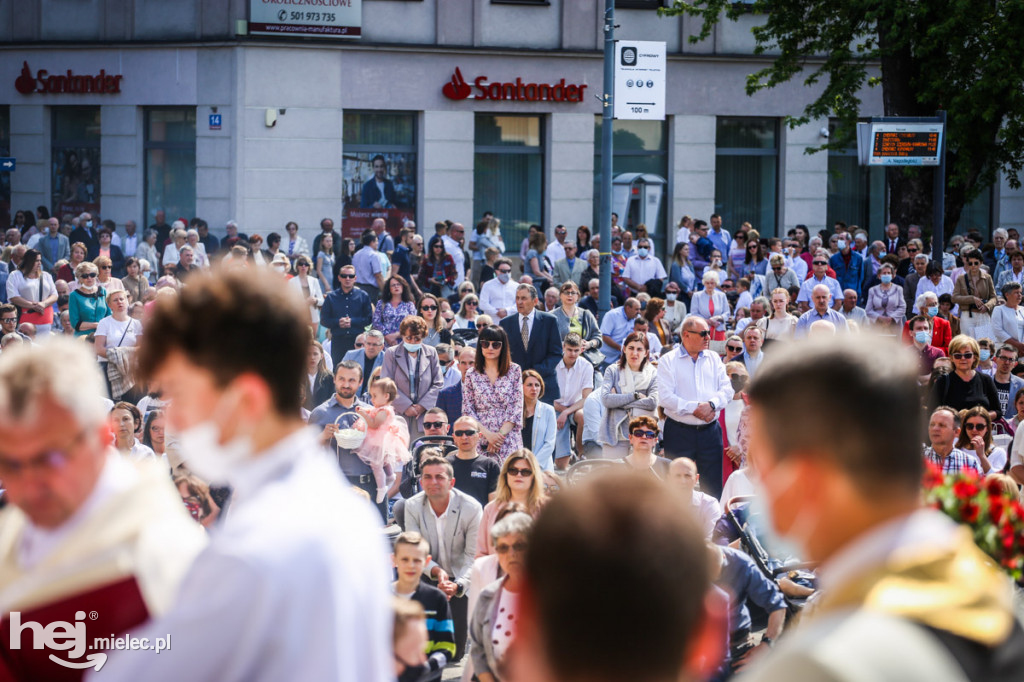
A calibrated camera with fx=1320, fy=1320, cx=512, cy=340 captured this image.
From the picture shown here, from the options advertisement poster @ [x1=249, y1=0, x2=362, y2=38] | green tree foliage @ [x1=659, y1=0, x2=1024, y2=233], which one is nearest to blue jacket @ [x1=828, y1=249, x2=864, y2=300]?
green tree foliage @ [x1=659, y1=0, x2=1024, y2=233]

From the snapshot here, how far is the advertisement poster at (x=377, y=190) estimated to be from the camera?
25.5 meters

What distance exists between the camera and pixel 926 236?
22.6m

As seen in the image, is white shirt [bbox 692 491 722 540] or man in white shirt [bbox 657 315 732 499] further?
man in white shirt [bbox 657 315 732 499]

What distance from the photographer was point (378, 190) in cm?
2559

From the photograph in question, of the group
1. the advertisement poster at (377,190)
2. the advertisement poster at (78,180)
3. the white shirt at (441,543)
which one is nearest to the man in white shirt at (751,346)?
the white shirt at (441,543)

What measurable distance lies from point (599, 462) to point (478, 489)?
944mm

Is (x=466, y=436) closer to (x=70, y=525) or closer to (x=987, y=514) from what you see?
(x=987, y=514)

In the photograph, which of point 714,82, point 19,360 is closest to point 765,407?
point 19,360

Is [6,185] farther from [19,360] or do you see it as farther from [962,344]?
[19,360]

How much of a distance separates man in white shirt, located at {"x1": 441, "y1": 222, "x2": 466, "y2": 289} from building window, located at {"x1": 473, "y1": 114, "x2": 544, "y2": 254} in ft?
15.2

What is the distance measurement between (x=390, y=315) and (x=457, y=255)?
617cm

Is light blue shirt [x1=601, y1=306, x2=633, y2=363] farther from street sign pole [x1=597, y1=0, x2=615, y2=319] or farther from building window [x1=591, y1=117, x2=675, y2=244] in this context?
building window [x1=591, y1=117, x2=675, y2=244]

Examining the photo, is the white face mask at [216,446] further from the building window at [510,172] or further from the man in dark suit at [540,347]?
the building window at [510,172]

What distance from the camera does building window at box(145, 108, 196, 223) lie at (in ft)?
83.2
